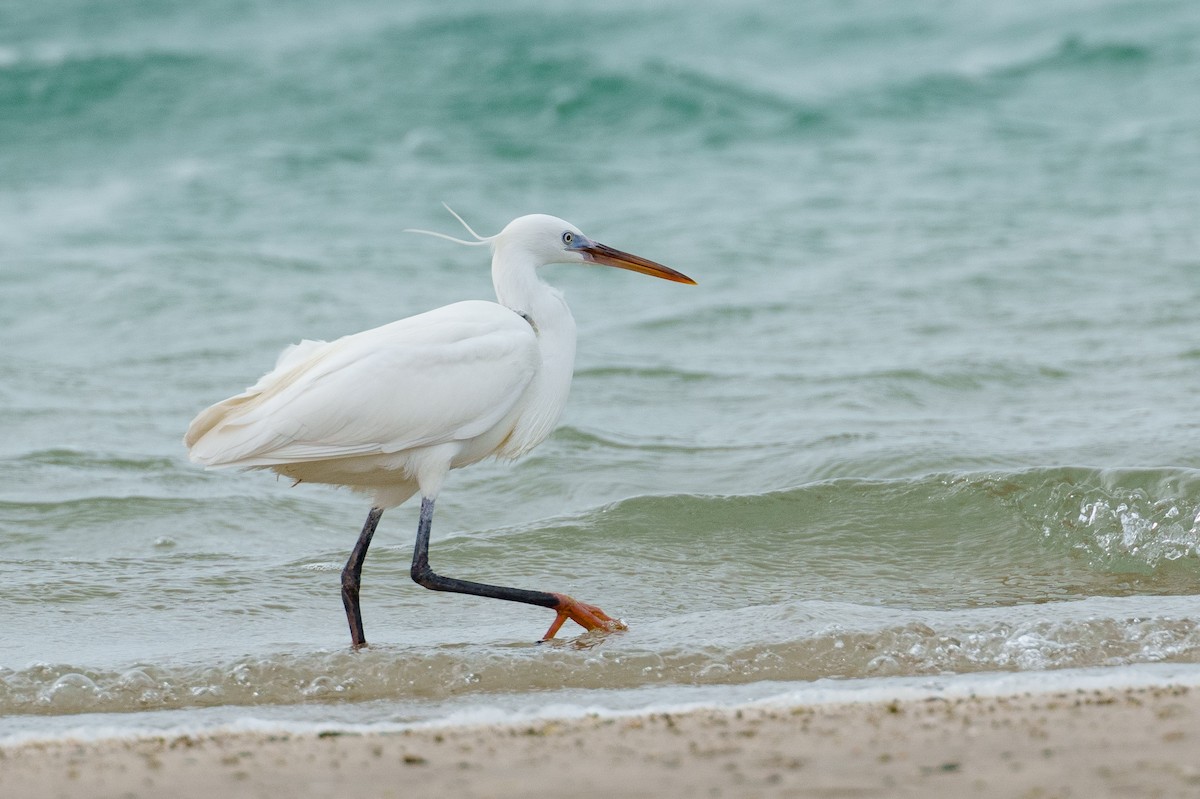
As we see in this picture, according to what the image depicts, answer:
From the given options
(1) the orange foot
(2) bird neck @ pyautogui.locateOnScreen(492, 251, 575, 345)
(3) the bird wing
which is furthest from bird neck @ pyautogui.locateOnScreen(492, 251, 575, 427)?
(1) the orange foot

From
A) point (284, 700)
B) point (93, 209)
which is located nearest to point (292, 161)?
point (93, 209)

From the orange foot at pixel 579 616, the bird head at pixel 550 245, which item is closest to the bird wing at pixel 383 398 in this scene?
Result: the bird head at pixel 550 245

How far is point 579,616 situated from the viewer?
474 cm

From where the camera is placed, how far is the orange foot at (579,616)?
474cm

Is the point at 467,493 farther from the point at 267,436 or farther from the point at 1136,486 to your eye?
the point at 1136,486

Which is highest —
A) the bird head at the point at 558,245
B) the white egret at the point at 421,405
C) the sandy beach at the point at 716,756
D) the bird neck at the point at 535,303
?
the bird head at the point at 558,245

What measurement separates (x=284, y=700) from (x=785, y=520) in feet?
8.71

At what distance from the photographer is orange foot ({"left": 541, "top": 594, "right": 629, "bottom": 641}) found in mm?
4742

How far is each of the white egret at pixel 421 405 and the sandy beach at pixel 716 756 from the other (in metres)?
1.25

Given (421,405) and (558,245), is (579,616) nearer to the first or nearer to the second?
(421,405)

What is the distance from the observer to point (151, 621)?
518 cm

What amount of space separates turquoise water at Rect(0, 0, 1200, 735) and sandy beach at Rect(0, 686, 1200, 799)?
A: 0.40 meters

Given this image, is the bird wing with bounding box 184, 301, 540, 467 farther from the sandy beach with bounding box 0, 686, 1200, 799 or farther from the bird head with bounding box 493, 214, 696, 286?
the sandy beach with bounding box 0, 686, 1200, 799

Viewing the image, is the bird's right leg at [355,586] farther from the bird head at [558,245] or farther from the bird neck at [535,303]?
the bird head at [558,245]
